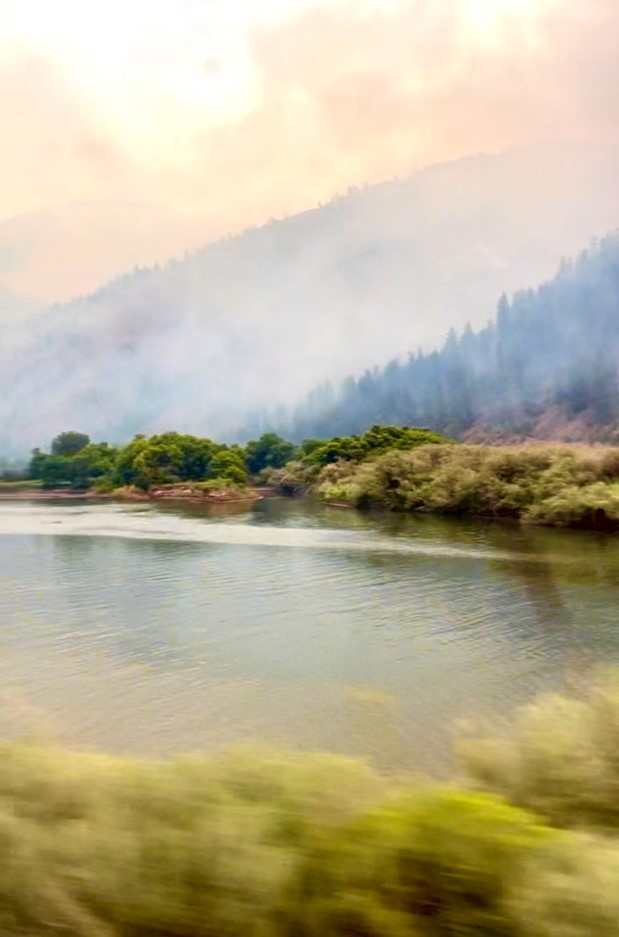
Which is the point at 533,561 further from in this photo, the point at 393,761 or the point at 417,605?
the point at 393,761

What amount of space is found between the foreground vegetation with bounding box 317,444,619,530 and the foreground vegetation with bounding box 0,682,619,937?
23883mm

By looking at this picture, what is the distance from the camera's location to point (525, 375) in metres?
88.1

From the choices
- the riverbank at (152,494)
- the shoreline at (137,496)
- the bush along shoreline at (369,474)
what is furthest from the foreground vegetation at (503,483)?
the riverbank at (152,494)

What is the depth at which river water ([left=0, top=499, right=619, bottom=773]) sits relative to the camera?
7.55 metres

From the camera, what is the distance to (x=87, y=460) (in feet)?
223

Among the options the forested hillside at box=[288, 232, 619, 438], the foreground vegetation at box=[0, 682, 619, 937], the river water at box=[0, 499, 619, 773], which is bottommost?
the river water at box=[0, 499, 619, 773]

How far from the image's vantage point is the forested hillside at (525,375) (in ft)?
244

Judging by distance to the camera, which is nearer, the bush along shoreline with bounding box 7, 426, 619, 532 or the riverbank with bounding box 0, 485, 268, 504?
the bush along shoreline with bounding box 7, 426, 619, 532

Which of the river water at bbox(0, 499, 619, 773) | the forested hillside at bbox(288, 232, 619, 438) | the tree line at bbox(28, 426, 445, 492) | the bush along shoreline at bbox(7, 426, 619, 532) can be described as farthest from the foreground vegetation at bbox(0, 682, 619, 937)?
the forested hillside at bbox(288, 232, 619, 438)

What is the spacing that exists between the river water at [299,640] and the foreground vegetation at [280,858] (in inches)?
47.2

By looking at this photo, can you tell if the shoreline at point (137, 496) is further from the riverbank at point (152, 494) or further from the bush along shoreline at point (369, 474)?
the bush along shoreline at point (369, 474)

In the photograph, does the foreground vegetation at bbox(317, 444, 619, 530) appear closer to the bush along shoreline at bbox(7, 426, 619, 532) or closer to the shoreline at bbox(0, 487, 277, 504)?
the bush along shoreline at bbox(7, 426, 619, 532)

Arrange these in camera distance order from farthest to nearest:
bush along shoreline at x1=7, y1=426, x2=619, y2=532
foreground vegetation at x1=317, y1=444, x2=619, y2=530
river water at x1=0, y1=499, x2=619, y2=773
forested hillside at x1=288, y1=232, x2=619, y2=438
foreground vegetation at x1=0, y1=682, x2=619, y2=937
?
1. forested hillside at x1=288, y1=232, x2=619, y2=438
2. bush along shoreline at x1=7, y1=426, x2=619, y2=532
3. foreground vegetation at x1=317, y1=444, x2=619, y2=530
4. river water at x1=0, y1=499, x2=619, y2=773
5. foreground vegetation at x1=0, y1=682, x2=619, y2=937

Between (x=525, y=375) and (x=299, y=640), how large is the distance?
8104cm
